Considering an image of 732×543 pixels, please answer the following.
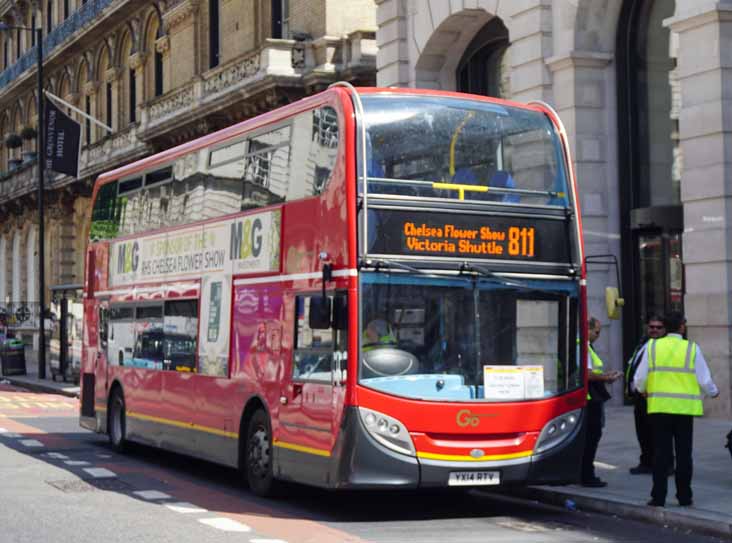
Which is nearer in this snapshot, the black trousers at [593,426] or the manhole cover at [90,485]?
the black trousers at [593,426]

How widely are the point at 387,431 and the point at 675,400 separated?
2.40m

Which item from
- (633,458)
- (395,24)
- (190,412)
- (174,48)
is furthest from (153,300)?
(174,48)

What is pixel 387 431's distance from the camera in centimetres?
1113

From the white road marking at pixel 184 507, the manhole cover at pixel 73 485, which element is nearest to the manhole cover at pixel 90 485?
the manhole cover at pixel 73 485

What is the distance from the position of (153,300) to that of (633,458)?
5.84 meters

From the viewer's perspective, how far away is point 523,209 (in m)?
11.9

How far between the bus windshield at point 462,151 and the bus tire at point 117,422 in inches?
301

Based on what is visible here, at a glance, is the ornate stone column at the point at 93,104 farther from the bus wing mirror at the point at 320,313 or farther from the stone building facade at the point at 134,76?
the bus wing mirror at the point at 320,313

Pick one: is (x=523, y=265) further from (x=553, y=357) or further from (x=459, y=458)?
(x=459, y=458)

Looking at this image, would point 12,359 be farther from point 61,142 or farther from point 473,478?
point 473,478

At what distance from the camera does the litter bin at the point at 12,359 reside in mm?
42312

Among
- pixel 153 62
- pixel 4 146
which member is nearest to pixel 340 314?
pixel 153 62

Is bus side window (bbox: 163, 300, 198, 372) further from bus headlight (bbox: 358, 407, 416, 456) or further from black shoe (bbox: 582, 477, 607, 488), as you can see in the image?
black shoe (bbox: 582, 477, 607, 488)

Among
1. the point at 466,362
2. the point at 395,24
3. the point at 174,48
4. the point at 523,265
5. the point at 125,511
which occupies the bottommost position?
the point at 125,511
